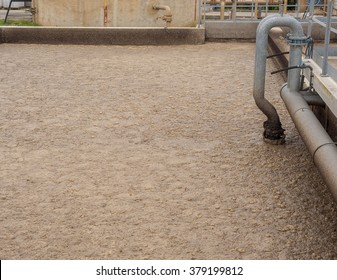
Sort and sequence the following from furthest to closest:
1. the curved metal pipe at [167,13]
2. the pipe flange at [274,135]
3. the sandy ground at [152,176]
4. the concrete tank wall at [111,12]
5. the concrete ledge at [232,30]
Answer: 1. the concrete tank wall at [111,12]
2. the concrete ledge at [232,30]
3. the curved metal pipe at [167,13]
4. the pipe flange at [274,135]
5. the sandy ground at [152,176]

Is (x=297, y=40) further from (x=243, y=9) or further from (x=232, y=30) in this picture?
(x=243, y=9)

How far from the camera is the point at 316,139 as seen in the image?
15.4ft

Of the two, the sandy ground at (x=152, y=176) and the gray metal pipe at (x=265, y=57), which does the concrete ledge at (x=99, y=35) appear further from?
the gray metal pipe at (x=265, y=57)

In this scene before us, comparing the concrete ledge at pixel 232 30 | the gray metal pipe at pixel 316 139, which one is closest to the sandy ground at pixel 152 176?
the gray metal pipe at pixel 316 139

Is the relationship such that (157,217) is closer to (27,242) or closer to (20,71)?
(27,242)

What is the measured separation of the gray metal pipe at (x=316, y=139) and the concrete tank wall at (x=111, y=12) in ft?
26.3

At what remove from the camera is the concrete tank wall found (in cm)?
1338

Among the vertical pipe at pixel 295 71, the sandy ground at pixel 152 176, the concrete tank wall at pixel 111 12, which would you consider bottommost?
the sandy ground at pixel 152 176

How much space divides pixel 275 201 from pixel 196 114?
261cm

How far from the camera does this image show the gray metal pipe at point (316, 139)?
4.17 metres

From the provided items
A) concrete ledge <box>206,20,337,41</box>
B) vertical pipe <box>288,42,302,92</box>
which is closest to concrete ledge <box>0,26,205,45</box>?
concrete ledge <box>206,20,337,41</box>

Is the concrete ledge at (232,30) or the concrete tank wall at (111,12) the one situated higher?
the concrete tank wall at (111,12)

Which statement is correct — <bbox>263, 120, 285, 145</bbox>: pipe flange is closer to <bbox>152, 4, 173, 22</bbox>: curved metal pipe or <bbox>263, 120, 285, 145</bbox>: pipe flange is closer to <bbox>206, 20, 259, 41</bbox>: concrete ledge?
<bbox>152, 4, 173, 22</bbox>: curved metal pipe

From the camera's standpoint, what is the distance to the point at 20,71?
9.78 meters
